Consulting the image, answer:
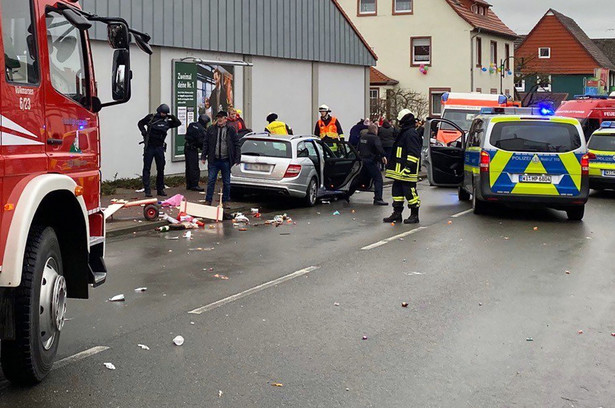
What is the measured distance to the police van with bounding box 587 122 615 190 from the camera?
2156cm

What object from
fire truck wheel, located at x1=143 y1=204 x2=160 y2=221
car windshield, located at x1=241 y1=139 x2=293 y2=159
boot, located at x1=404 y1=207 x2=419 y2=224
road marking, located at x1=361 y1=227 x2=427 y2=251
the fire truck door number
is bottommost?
road marking, located at x1=361 y1=227 x2=427 y2=251

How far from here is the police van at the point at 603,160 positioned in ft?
70.7

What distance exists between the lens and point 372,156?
19.0m

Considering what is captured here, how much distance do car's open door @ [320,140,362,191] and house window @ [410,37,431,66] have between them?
3433 centimetres

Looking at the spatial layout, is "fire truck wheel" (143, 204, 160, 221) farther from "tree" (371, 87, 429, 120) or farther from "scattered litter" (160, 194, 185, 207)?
"tree" (371, 87, 429, 120)

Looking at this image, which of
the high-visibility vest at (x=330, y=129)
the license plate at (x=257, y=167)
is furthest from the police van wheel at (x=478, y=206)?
the high-visibility vest at (x=330, y=129)

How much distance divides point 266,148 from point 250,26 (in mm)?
9006

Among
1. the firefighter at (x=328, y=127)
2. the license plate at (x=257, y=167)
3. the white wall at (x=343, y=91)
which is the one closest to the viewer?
the license plate at (x=257, y=167)

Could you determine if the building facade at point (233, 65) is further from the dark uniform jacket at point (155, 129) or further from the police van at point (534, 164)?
the police van at point (534, 164)

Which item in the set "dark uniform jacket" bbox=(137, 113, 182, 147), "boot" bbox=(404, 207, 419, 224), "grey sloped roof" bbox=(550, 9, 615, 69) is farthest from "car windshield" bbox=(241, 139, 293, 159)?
"grey sloped roof" bbox=(550, 9, 615, 69)

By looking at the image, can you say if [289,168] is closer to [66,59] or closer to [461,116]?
[66,59]

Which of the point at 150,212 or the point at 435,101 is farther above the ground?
the point at 435,101

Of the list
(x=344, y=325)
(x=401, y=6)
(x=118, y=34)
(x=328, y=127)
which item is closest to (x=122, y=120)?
(x=328, y=127)

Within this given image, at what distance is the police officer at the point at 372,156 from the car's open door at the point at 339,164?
0.61 ft
